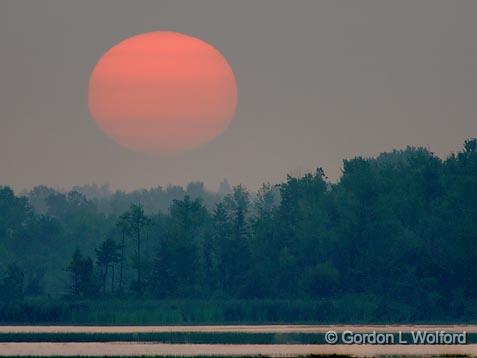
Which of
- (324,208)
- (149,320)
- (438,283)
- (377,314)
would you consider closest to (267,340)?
(149,320)

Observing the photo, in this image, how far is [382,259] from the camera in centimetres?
15988

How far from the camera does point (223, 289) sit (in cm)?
16338

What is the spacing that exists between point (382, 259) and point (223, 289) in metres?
17.1

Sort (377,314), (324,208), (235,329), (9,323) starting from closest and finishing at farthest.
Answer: (235,329)
(9,323)
(377,314)
(324,208)

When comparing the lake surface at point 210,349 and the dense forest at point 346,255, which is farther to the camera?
the dense forest at point 346,255

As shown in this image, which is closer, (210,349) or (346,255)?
(210,349)

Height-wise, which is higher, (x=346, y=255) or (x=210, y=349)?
(x=346, y=255)

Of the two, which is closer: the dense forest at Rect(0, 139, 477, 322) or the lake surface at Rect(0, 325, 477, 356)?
the lake surface at Rect(0, 325, 477, 356)

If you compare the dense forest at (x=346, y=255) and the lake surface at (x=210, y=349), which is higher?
the dense forest at (x=346, y=255)

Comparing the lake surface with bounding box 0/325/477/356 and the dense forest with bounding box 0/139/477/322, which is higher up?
the dense forest with bounding box 0/139/477/322

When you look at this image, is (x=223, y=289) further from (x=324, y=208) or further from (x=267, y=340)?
(x=267, y=340)

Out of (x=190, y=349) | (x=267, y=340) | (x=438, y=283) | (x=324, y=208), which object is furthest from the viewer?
(x=324, y=208)

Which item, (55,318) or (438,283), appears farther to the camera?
(438,283)

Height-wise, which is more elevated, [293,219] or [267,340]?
[293,219]
